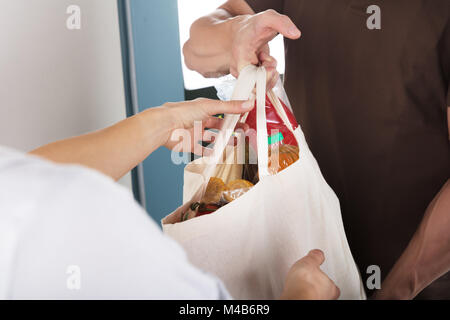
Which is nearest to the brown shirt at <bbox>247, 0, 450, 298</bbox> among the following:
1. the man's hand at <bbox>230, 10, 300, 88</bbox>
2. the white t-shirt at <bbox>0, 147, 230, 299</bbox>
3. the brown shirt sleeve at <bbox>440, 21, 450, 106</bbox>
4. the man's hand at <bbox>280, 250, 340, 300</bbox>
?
the brown shirt sleeve at <bbox>440, 21, 450, 106</bbox>

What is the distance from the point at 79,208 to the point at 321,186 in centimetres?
42

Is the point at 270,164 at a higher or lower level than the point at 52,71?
lower

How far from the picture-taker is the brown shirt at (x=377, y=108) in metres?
0.65

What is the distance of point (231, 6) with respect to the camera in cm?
86

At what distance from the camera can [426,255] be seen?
2.06 feet

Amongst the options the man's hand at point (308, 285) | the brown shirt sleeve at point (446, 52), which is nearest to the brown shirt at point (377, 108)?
the brown shirt sleeve at point (446, 52)

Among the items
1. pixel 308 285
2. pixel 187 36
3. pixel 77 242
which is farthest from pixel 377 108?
pixel 187 36

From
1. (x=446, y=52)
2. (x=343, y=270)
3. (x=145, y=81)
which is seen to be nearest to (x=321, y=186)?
(x=343, y=270)

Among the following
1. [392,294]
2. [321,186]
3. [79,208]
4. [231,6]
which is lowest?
[392,294]

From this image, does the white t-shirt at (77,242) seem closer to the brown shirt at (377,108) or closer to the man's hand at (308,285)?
Result: the man's hand at (308,285)

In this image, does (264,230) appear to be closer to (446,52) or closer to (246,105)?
(246,105)

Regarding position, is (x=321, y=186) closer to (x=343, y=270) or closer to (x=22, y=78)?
(x=343, y=270)

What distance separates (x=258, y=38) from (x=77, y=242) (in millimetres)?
499

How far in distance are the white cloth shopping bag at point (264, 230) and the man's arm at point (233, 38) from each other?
0.37 feet
